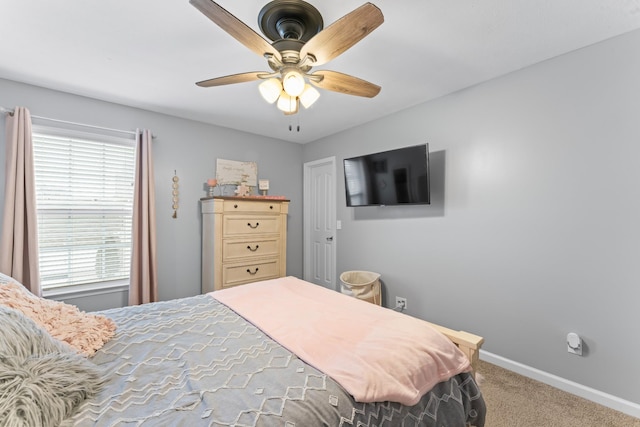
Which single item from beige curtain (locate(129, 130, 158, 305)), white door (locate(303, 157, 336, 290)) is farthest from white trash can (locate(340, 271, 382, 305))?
beige curtain (locate(129, 130, 158, 305))

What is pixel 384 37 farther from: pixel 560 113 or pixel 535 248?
pixel 535 248

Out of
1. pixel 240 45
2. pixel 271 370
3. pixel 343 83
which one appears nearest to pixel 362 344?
pixel 271 370

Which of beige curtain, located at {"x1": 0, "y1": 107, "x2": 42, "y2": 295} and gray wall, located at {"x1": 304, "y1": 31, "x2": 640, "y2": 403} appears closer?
gray wall, located at {"x1": 304, "y1": 31, "x2": 640, "y2": 403}

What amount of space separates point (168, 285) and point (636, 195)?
4.11m

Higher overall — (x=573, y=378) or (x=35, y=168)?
(x=35, y=168)

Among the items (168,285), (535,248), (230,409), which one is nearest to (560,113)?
(535,248)

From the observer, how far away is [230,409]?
827 mm

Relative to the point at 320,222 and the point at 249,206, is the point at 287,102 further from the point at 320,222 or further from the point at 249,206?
the point at 320,222

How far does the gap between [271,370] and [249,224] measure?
2.40 meters

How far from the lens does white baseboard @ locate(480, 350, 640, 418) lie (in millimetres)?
1771

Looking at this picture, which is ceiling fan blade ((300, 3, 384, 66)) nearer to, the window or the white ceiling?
the white ceiling

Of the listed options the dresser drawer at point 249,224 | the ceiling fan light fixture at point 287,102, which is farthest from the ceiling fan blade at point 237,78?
the dresser drawer at point 249,224

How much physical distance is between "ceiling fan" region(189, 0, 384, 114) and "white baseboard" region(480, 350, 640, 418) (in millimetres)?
2423

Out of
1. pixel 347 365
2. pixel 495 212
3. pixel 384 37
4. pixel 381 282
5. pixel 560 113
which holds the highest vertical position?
pixel 384 37
